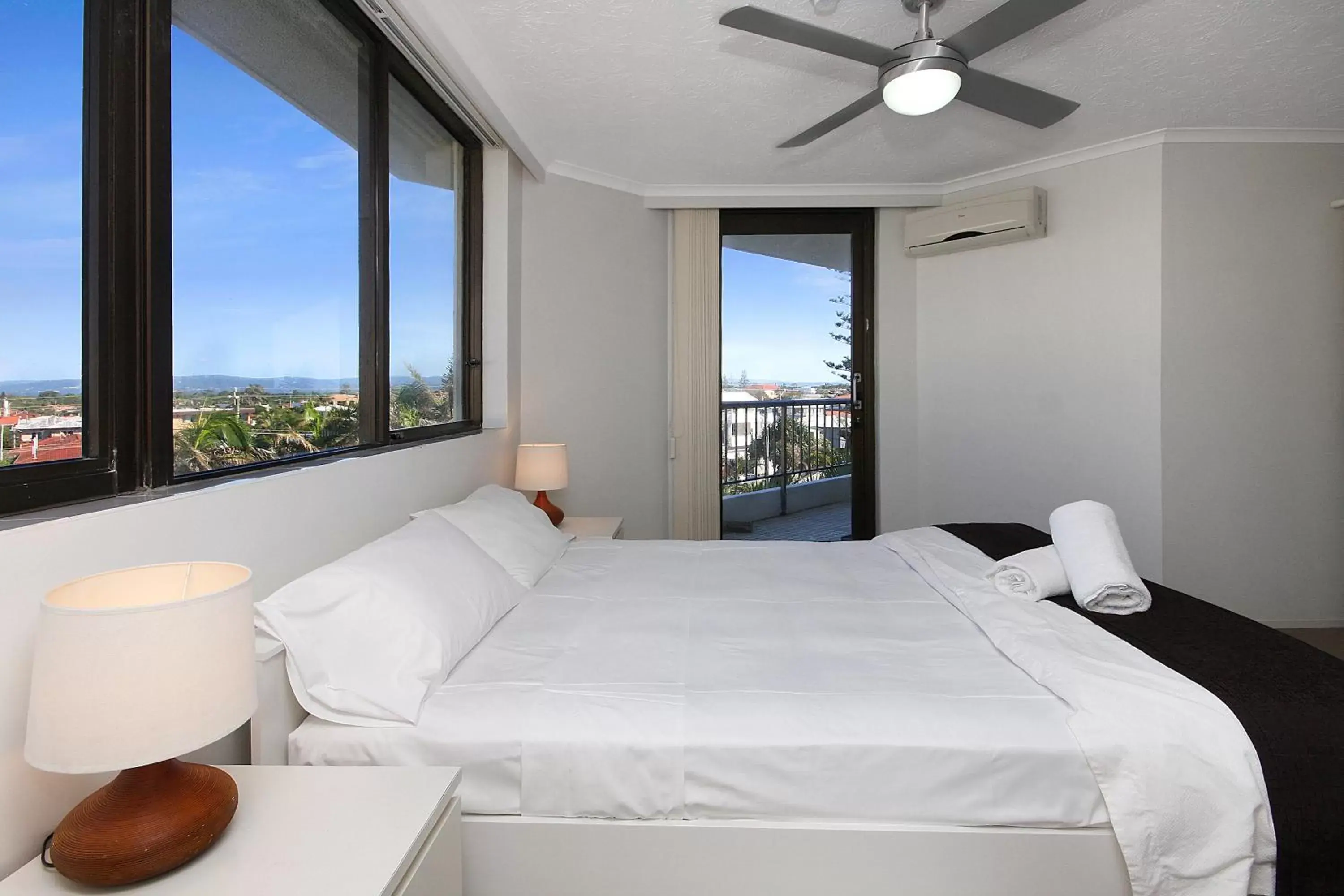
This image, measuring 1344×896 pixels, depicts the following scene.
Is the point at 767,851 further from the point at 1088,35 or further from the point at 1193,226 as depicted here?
the point at 1193,226

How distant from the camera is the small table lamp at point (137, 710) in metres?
0.81

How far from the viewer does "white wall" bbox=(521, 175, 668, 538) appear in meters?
3.81

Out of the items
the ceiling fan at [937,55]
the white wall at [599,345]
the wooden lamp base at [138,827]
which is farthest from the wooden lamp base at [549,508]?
the wooden lamp base at [138,827]

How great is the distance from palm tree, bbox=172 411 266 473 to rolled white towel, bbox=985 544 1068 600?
2.03 meters

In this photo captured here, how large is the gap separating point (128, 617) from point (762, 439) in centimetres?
403

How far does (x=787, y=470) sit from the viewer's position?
4719mm

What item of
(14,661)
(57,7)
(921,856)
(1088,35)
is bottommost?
(921,856)

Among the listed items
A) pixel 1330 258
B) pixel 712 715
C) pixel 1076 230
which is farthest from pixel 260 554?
pixel 1330 258

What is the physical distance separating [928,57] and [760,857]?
2.09m

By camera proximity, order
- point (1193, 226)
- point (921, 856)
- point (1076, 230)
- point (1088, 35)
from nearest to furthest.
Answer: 1. point (921, 856)
2. point (1088, 35)
3. point (1193, 226)
4. point (1076, 230)

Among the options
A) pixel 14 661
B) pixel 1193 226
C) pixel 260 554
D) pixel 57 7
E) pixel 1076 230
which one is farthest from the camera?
pixel 1076 230

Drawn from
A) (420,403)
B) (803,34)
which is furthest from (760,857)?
(420,403)

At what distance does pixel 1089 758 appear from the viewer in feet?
4.27

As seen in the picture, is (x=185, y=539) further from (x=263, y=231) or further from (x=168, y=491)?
(x=263, y=231)
